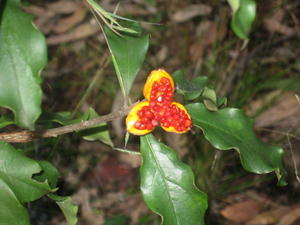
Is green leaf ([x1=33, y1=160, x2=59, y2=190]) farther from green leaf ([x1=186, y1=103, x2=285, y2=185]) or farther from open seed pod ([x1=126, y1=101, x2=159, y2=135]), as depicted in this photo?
green leaf ([x1=186, y1=103, x2=285, y2=185])

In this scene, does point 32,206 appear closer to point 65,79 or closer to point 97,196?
point 97,196

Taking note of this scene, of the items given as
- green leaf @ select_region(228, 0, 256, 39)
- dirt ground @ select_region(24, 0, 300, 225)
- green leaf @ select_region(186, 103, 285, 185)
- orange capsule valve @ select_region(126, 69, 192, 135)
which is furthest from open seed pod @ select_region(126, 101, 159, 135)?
dirt ground @ select_region(24, 0, 300, 225)

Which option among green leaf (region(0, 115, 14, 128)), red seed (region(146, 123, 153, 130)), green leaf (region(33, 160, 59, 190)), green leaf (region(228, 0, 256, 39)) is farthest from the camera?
green leaf (region(33, 160, 59, 190))

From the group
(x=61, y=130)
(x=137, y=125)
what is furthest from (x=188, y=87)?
(x=61, y=130)

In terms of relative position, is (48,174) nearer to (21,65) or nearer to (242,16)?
(21,65)

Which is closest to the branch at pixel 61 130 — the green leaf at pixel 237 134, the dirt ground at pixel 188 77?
the green leaf at pixel 237 134

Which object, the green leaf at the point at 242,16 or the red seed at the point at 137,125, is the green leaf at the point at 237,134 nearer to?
the red seed at the point at 137,125
